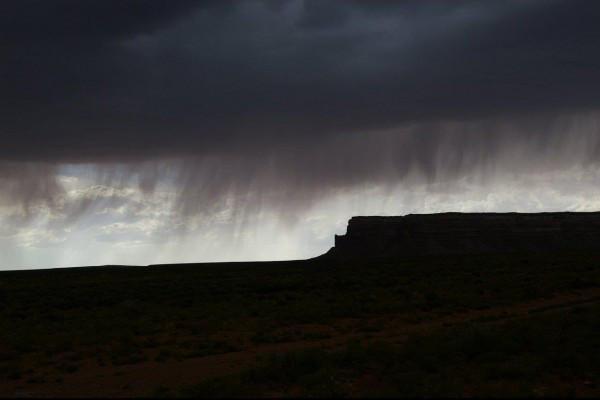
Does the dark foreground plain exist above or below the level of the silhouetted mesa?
below

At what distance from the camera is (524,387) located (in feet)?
39.7

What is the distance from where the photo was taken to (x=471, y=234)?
141 meters

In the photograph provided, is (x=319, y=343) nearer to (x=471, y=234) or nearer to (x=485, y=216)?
(x=471, y=234)

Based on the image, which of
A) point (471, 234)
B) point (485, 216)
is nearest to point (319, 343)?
point (471, 234)

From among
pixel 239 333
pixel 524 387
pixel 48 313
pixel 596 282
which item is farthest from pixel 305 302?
pixel 524 387

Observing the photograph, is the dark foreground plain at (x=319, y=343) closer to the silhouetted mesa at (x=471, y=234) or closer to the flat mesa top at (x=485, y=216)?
the silhouetted mesa at (x=471, y=234)

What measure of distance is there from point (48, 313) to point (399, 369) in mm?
25653

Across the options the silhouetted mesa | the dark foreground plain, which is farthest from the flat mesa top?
the dark foreground plain

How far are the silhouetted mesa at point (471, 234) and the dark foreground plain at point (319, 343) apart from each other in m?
98.0

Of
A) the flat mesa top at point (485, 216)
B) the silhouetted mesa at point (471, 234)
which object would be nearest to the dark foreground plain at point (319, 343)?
the silhouetted mesa at point (471, 234)

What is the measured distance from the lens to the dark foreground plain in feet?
43.4

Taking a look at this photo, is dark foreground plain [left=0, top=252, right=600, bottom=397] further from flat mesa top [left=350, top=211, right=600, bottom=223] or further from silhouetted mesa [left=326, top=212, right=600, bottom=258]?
flat mesa top [left=350, top=211, right=600, bottom=223]

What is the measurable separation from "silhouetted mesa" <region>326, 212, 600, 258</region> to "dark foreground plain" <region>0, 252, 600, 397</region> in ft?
322

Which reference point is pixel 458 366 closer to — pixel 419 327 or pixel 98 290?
pixel 419 327
